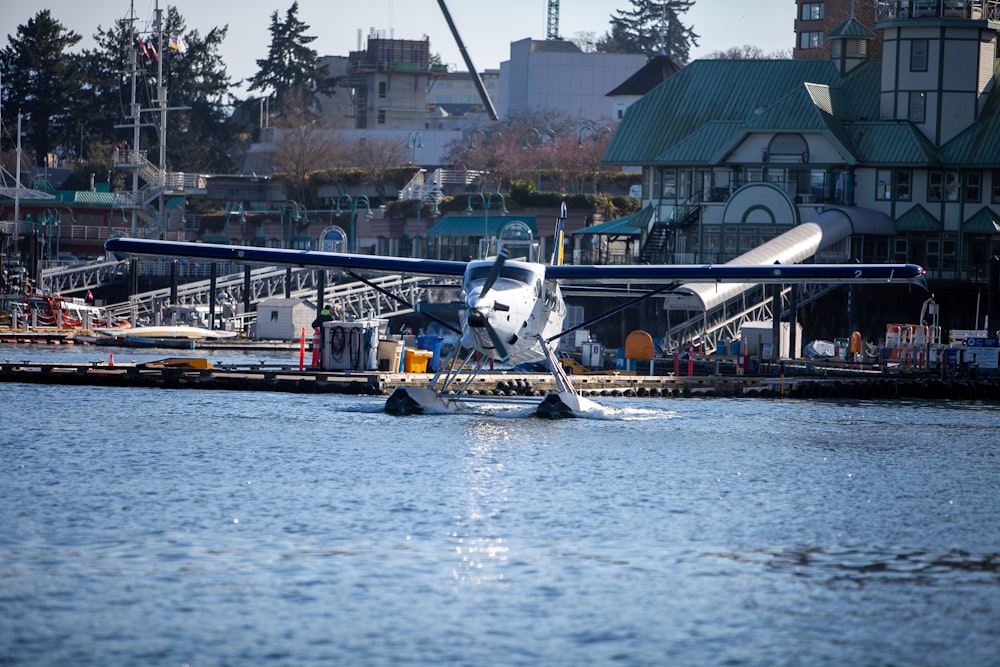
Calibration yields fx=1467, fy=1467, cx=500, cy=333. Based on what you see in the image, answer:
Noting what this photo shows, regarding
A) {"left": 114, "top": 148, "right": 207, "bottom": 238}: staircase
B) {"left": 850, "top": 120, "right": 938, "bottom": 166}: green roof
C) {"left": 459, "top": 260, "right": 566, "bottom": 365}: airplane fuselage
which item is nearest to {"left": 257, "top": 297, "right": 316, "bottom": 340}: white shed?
{"left": 850, "top": 120, "right": 938, "bottom": 166}: green roof

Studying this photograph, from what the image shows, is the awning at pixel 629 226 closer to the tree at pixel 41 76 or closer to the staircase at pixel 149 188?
the staircase at pixel 149 188

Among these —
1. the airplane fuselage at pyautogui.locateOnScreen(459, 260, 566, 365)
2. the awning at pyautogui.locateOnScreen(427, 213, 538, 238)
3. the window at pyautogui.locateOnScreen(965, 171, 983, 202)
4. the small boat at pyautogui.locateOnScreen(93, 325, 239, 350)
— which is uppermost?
the window at pyautogui.locateOnScreen(965, 171, 983, 202)

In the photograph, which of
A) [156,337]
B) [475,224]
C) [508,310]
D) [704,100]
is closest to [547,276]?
[508,310]

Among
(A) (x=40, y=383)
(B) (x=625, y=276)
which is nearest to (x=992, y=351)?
(B) (x=625, y=276)

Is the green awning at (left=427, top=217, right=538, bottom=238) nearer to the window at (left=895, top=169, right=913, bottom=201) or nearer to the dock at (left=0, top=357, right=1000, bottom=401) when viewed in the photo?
the window at (left=895, top=169, right=913, bottom=201)

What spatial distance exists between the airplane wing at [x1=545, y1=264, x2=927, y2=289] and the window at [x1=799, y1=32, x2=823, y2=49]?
85548mm

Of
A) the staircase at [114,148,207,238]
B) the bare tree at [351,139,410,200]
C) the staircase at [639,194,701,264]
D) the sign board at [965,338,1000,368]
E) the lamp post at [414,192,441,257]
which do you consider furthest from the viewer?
the bare tree at [351,139,410,200]

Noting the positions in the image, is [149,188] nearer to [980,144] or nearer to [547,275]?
[980,144]

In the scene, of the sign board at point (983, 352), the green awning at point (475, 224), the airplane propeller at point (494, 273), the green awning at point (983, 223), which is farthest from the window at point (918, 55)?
the airplane propeller at point (494, 273)

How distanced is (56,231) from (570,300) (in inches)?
2113

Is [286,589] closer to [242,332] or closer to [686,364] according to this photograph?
[686,364]

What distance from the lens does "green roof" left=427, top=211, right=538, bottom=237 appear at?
78.4 meters

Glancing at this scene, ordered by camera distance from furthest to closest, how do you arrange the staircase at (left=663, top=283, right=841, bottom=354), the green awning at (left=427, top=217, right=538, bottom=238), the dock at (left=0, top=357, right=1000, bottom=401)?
the green awning at (left=427, top=217, right=538, bottom=238)
the staircase at (left=663, top=283, right=841, bottom=354)
the dock at (left=0, top=357, right=1000, bottom=401)

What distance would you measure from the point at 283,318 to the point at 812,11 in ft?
220
